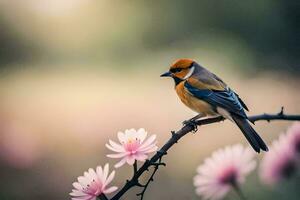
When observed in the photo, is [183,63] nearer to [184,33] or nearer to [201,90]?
[201,90]

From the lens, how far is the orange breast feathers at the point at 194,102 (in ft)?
2.93

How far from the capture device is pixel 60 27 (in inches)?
42.2

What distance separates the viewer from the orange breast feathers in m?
0.89

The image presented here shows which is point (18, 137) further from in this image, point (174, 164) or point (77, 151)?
point (174, 164)

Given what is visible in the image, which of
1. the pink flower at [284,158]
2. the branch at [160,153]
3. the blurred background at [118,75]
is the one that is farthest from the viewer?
the blurred background at [118,75]

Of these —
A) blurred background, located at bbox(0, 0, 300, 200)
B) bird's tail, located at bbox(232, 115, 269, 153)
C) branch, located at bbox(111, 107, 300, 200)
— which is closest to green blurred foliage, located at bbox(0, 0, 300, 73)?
blurred background, located at bbox(0, 0, 300, 200)

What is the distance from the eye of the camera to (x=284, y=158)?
715mm

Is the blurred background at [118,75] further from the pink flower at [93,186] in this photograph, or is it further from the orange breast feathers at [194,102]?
the pink flower at [93,186]

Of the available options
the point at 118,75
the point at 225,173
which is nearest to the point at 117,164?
the point at 225,173

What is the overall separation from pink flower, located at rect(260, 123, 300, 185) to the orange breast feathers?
169 millimetres

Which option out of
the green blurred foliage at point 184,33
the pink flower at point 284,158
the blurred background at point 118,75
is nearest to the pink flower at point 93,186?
the pink flower at point 284,158

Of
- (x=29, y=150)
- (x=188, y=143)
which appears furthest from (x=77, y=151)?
(x=188, y=143)

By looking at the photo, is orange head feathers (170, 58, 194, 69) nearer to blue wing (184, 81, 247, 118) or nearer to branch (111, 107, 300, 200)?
blue wing (184, 81, 247, 118)

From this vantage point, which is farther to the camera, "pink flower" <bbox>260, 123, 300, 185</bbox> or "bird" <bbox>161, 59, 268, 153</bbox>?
"bird" <bbox>161, 59, 268, 153</bbox>
